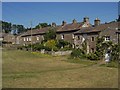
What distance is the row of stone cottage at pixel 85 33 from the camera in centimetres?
4994

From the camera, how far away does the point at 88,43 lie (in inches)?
2189

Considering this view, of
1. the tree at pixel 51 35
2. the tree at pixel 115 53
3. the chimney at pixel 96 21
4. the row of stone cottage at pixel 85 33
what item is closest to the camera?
the tree at pixel 115 53

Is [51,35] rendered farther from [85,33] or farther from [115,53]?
[115,53]

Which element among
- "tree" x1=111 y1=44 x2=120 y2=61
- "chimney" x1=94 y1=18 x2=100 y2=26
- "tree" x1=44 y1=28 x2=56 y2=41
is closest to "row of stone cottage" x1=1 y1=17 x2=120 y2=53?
"chimney" x1=94 y1=18 x2=100 y2=26

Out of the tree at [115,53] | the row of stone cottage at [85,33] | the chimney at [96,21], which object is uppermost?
the chimney at [96,21]

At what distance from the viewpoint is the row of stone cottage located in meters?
49.9

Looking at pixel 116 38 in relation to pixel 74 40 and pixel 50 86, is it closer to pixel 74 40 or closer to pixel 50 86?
pixel 74 40

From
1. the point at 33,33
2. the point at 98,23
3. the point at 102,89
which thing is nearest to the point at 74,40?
the point at 98,23

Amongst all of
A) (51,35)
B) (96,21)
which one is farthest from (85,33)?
(51,35)

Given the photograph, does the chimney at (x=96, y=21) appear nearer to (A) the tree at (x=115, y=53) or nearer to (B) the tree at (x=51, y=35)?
(B) the tree at (x=51, y=35)

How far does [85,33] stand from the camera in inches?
2244

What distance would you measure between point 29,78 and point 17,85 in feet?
11.4

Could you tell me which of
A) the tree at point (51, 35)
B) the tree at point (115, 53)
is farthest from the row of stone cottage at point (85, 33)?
the tree at point (115, 53)

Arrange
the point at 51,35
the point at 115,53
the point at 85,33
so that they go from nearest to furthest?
the point at 115,53
the point at 85,33
the point at 51,35
